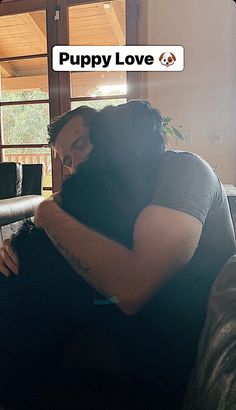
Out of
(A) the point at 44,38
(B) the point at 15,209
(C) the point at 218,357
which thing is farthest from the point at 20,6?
(C) the point at 218,357

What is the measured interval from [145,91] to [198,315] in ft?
8.37

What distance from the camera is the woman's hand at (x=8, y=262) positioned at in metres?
0.71

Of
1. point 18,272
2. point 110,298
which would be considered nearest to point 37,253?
point 18,272

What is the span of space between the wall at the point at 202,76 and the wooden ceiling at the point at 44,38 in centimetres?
31

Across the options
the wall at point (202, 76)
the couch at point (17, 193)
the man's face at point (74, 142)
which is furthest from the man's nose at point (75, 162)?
the wall at point (202, 76)

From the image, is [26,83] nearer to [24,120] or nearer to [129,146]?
[24,120]

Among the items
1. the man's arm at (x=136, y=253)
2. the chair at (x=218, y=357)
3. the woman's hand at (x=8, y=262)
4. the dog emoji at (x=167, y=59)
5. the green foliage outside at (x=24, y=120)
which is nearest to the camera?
the chair at (x=218, y=357)

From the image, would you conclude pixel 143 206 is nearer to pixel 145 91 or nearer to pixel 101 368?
pixel 101 368

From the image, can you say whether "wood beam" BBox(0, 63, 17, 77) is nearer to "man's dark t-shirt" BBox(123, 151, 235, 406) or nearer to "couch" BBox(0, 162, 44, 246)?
"couch" BBox(0, 162, 44, 246)

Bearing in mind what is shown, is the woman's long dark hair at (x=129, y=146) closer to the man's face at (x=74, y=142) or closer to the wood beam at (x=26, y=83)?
the man's face at (x=74, y=142)

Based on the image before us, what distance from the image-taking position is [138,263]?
61 cm

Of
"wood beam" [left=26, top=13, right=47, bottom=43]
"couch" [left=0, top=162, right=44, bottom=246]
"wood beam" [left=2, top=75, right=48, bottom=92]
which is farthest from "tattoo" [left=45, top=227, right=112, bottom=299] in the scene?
"wood beam" [left=26, top=13, right=47, bottom=43]

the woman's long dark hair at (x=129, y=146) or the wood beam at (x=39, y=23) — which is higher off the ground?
the wood beam at (x=39, y=23)

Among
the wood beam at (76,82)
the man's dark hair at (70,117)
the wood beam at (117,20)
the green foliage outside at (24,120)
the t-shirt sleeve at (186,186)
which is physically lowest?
the t-shirt sleeve at (186,186)
